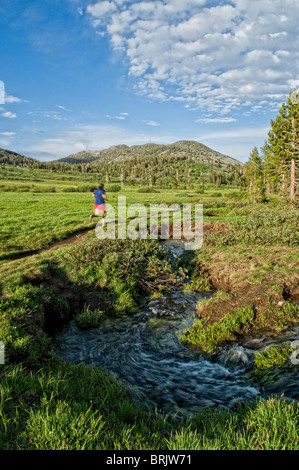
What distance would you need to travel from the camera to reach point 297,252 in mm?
16672

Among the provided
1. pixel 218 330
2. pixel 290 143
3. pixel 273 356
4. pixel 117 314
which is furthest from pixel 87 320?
pixel 290 143

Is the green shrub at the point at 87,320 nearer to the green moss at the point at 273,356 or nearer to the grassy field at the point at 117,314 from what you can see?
the grassy field at the point at 117,314

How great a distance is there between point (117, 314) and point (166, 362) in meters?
4.06

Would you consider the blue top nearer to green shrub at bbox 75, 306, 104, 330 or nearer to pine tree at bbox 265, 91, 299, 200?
green shrub at bbox 75, 306, 104, 330

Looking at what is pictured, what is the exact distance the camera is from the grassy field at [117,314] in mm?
4195

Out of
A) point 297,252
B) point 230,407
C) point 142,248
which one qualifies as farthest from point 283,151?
point 230,407

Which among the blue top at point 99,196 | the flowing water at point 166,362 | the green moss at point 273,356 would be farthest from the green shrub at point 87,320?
the blue top at point 99,196

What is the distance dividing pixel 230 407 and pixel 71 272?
10.3 metres

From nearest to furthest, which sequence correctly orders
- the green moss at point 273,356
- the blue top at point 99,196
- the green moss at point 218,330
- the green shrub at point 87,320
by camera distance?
Answer: the green moss at point 273,356 → the green moss at point 218,330 → the green shrub at point 87,320 → the blue top at point 99,196

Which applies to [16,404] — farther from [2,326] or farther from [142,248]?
[142,248]

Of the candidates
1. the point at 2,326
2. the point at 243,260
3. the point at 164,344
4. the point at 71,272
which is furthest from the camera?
the point at 243,260

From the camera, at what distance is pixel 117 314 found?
40.0 feet

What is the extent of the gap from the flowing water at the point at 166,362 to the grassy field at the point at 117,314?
0.59 metres
